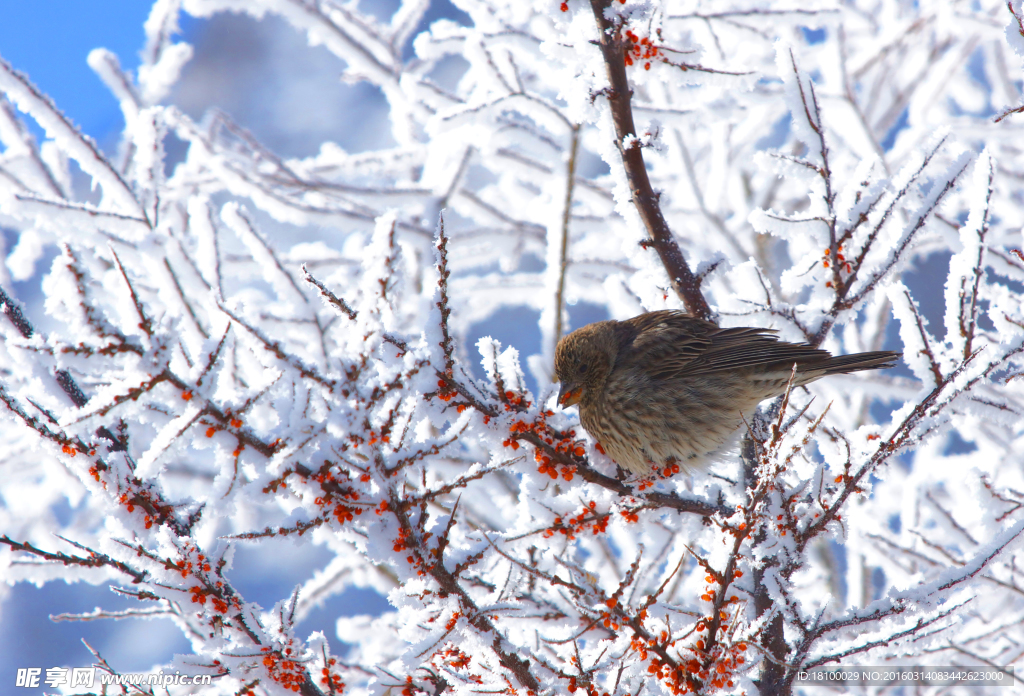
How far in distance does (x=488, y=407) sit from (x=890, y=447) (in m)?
1.18

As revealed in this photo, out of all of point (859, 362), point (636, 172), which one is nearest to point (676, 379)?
point (859, 362)

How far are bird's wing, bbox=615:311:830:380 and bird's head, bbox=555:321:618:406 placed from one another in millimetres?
70

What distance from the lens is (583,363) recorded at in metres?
3.00

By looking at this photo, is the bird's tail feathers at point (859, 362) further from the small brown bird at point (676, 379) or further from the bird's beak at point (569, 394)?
the bird's beak at point (569, 394)

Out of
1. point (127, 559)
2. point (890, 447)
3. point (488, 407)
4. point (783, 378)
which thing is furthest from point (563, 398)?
point (127, 559)

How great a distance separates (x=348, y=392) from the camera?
1.68 m

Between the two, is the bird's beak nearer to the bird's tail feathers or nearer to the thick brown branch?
the thick brown branch

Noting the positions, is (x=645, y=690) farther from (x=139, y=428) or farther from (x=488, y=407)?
(x=139, y=428)

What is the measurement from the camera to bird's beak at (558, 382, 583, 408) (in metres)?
2.91

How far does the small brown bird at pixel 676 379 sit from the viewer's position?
8.70 feet

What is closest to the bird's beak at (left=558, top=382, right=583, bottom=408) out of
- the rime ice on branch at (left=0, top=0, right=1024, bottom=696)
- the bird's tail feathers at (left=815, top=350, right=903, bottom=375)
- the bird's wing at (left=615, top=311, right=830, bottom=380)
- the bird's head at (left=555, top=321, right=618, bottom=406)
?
the bird's head at (left=555, top=321, right=618, bottom=406)

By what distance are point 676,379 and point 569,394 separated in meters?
0.47

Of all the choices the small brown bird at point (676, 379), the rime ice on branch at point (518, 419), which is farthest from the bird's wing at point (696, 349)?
the rime ice on branch at point (518, 419)

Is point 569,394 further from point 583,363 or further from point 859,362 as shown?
point 859,362
